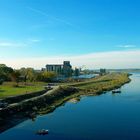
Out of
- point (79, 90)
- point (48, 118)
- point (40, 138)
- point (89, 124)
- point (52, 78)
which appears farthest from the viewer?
point (52, 78)

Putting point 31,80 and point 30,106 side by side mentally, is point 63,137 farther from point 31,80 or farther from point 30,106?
point 31,80

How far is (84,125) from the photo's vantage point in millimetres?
60844

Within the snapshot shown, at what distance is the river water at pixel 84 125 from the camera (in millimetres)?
52688

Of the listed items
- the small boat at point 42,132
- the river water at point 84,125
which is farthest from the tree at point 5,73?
the small boat at point 42,132

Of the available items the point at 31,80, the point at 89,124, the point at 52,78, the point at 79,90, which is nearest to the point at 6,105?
the point at 89,124

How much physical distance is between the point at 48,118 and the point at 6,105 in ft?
34.5

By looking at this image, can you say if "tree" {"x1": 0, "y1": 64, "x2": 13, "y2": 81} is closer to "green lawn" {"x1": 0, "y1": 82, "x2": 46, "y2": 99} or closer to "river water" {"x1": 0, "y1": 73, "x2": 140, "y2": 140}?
"green lawn" {"x1": 0, "y1": 82, "x2": 46, "y2": 99}

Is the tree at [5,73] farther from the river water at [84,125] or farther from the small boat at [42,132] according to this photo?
the small boat at [42,132]

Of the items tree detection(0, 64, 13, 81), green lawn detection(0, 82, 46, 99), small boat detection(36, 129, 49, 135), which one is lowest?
small boat detection(36, 129, 49, 135)

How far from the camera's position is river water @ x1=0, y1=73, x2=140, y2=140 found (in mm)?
52688

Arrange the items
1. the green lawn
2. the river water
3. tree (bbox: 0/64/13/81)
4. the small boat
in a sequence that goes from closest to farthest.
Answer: the river water, the small boat, the green lawn, tree (bbox: 0/64/13/81)

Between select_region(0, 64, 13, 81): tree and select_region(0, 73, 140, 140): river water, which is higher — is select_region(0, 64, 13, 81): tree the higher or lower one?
the higher one

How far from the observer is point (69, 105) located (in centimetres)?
8969

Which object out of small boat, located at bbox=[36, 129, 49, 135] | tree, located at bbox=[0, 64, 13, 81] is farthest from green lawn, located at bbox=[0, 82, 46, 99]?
tree, located at bbox=[0, 64, 13, 81]
